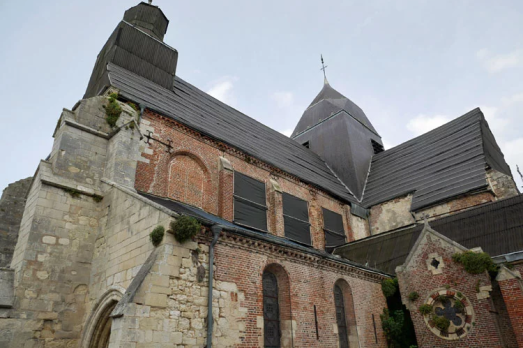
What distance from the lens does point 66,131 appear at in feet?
35.7

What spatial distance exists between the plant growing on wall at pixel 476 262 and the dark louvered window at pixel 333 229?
7.21 metres

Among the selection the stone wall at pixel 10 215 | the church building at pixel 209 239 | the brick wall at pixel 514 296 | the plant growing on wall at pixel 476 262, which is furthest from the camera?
the stone wall at pixel 10 215

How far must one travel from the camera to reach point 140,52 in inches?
675

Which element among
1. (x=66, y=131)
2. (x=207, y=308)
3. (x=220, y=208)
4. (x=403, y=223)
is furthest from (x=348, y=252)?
(x=66, y=131)

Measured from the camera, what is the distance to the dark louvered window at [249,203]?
49.3ft

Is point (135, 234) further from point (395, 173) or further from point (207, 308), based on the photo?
point (395, 173)

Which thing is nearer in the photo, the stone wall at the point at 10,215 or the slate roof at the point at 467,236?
the stone wall at the point at 10,215

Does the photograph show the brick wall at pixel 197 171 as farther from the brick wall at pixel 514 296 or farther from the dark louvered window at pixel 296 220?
the brick wall at pixel 514 296

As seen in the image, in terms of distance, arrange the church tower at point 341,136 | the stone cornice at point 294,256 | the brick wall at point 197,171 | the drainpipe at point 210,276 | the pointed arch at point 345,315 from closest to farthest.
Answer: the drainpipe at point 210,276 < the stone cornice at point 294,256 < the pointed arch at point 345,315 < the brick wall at point 197,171 < the church tower at point 341,136

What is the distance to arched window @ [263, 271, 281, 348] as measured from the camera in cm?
996

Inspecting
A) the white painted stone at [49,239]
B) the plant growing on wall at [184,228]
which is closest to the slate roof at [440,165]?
the plant growing on wall at [184,228]

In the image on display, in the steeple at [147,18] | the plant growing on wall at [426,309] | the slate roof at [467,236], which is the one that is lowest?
the plant growing on wall at [426,309]

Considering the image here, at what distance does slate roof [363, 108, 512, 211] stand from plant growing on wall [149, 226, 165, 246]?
49.3 feet

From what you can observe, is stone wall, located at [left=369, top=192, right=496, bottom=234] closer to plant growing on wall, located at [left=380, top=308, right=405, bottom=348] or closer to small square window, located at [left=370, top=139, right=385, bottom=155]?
plant growing on wall, located at [left=380, top=308, right=405, bottom=348]
